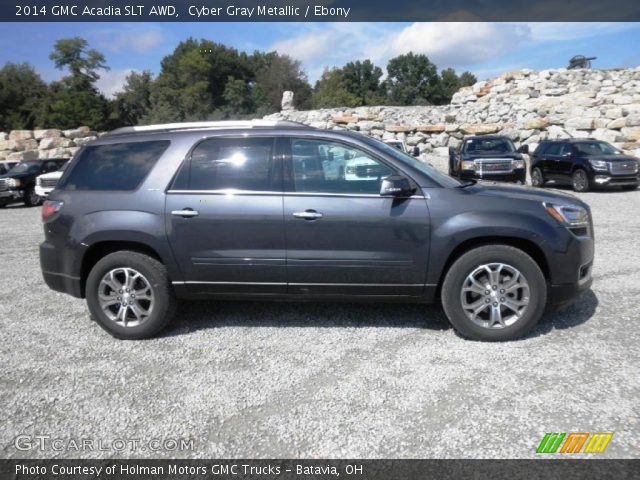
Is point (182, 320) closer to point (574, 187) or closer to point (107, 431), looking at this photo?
point (107, 431)

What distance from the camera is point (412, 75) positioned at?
7738cm

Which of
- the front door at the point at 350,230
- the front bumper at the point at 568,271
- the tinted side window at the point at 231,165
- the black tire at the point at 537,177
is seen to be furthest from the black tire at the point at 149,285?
the black tire at the point at 537,177

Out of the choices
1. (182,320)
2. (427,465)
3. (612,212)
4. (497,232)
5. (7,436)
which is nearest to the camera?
(427,465)

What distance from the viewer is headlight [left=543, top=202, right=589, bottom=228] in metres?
4.04

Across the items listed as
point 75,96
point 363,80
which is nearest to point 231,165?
point 75,96

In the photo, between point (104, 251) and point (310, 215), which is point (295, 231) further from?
point (104, 251)

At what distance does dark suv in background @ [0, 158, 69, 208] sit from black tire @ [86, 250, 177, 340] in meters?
14.4

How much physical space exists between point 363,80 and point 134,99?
32.8 m

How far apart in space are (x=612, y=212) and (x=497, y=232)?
28.8ft

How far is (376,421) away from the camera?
3016 mm

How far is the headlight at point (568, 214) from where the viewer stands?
159 inches

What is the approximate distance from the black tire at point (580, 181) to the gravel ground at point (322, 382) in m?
10.8

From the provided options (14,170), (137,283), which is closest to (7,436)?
(137,283)

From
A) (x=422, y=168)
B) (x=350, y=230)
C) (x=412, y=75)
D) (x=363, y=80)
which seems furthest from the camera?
(x=412, y=75)
